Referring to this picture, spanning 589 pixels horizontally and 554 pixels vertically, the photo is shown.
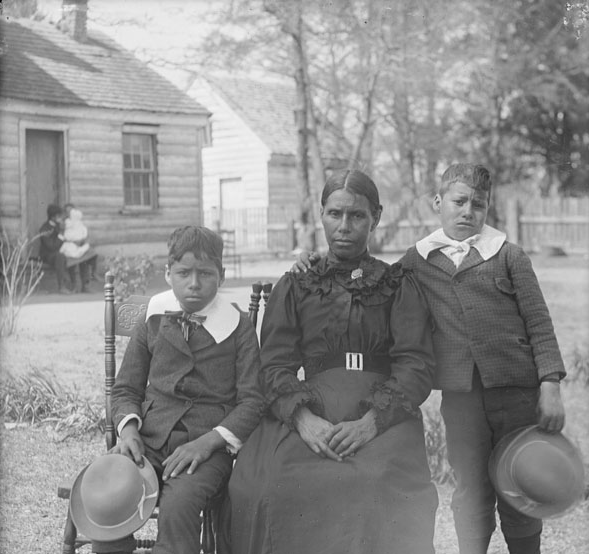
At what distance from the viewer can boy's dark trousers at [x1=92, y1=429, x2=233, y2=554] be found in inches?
92.9

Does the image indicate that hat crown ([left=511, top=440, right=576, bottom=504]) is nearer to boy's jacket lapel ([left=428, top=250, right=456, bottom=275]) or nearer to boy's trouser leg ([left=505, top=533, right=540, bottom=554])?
boy's trouser leg ([left=505, top=533, right=540, bottom=554])

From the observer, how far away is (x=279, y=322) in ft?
8.71

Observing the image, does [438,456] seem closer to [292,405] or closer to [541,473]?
[541,473]

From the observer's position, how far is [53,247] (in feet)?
15.9

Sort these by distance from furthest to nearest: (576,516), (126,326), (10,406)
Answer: (10,406)
(576,516)
(126,326)

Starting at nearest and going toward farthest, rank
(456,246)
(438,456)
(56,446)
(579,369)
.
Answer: (456,246) → (438,456) → (56,446) → (579,369)

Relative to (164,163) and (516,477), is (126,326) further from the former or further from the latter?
(164,163)

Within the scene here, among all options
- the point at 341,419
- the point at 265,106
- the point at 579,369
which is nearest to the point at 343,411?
the point at 341,419

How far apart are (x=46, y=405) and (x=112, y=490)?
2.50m

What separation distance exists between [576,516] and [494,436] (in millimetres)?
1654

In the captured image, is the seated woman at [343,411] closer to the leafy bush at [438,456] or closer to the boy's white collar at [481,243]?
the boy's white collar at [481,243]

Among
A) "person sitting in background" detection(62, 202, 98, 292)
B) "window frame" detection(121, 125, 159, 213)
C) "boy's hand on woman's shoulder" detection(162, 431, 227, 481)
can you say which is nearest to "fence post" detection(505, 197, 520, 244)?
"window frame" detection(121, 125, 159, 213)

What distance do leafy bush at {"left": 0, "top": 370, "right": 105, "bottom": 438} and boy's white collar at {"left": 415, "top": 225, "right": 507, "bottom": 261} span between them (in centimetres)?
261

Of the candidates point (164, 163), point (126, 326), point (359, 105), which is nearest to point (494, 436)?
point (126, 326)
